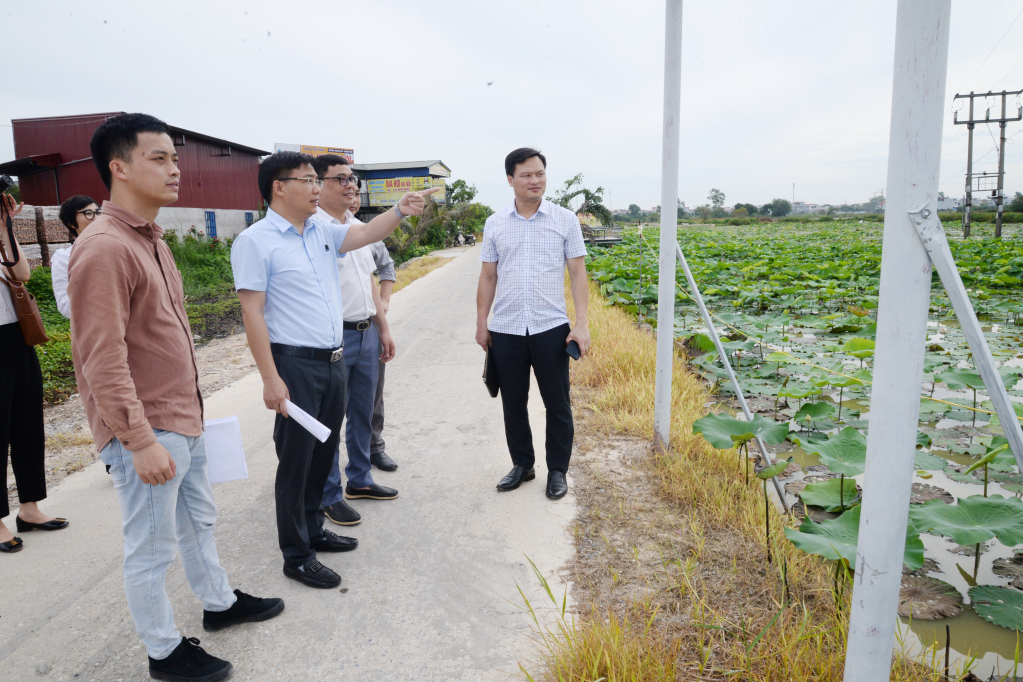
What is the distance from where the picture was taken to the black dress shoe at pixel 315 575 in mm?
2434

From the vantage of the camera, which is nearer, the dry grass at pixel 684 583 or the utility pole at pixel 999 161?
the dry grass at pixel 684 583

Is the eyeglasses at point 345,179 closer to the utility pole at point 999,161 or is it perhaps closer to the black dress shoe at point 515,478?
the black dress shoe at point 515,478

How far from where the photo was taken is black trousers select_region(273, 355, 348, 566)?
2387 mm

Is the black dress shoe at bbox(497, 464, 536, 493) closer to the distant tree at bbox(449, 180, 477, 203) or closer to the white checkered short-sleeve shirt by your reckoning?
the white checkered short-sleeve shirt

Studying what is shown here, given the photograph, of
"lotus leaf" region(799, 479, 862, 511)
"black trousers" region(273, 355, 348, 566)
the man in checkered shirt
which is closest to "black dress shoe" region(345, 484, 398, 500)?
"black trousers" region(273, 355, 348, 566)

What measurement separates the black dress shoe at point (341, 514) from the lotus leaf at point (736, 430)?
5.39 feet

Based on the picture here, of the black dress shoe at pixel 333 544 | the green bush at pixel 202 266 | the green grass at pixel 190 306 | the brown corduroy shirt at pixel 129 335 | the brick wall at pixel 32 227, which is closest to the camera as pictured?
the brown corduroy shirt at pixel 129 335

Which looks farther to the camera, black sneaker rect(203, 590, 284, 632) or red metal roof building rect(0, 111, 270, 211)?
red metal roof building rect(0, 111, 270, 211)

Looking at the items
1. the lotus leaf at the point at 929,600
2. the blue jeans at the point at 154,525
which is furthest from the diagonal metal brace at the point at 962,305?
the blue jeans at the point at 154,525

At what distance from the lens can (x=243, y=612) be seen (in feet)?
7.27

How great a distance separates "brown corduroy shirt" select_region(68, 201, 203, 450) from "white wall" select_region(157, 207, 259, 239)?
17.7 meters

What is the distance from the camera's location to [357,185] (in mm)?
3164

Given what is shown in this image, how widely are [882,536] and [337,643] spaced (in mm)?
1717

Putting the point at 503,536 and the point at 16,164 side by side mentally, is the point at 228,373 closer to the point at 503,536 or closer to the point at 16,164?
the point at 503,536
